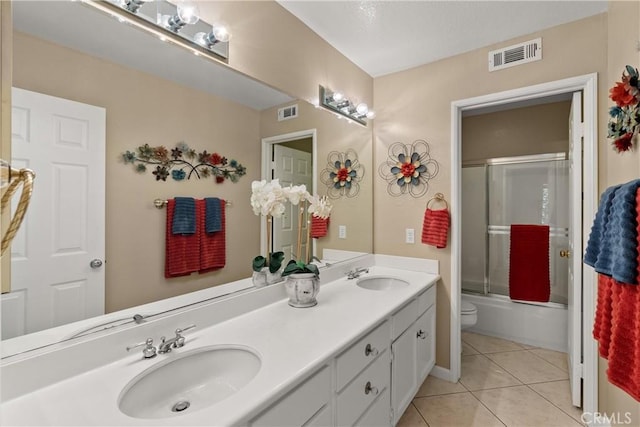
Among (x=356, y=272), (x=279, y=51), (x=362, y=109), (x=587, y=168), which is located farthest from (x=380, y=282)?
(x=279, y=51)

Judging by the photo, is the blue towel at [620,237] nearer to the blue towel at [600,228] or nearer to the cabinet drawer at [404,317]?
the blue towel at [600,228]

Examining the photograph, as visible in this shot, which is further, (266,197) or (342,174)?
(342,174)

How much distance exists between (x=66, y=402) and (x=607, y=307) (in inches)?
69.5

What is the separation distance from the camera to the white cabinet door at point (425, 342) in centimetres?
197

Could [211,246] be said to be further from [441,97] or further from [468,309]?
[468,309]

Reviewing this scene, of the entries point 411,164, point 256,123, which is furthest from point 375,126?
point 256,123

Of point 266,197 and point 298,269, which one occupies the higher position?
point 266,197

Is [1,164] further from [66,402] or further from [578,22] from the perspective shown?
[578,22]

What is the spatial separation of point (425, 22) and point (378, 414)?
2.26 meters

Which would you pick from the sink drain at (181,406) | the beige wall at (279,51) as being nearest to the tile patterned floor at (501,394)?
the sink drain at (181,406)

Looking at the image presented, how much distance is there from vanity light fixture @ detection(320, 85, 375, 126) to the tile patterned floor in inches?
82.8

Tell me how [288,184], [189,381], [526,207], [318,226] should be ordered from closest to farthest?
[189,381] < [288,184] < [318,226] < [526,207]

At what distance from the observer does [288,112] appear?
1810 millimetres

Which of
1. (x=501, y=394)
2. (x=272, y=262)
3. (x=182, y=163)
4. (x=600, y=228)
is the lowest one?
(x=501, y=394)
